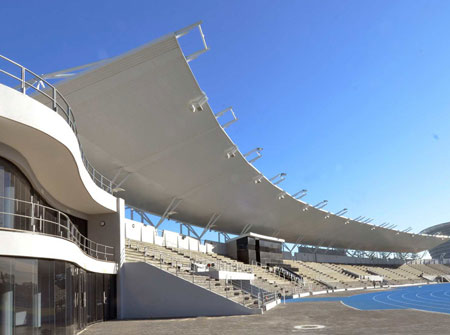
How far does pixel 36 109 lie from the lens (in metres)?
11.3

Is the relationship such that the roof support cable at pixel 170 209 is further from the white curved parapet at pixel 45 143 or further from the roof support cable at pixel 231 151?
Answer: the white curved parapet at pixel 45 143

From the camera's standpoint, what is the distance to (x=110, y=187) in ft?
75.1

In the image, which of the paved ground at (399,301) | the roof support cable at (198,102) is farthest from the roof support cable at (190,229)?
the roof support cable at (198,102)

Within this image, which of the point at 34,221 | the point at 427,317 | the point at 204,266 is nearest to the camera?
the point at 34,221

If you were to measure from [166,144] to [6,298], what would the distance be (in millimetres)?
19349

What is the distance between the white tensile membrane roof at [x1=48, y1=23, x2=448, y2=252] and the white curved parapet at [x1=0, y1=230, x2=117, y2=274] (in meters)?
9.33

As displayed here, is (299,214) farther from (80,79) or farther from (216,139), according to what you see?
(80,79)

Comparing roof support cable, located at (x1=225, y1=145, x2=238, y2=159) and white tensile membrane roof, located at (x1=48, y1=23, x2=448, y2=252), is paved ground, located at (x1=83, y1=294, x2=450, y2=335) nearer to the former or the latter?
white tensile membrane roof, located at (x1=48, y1=23, x2=448, y2=252)

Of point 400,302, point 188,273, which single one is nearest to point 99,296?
point 188,273

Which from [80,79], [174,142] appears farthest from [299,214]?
[80,79]

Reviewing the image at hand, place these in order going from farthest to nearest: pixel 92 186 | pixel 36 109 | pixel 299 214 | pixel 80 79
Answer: pixel 299 214 < pixel 80 79 < pixel 92 186 < pixel 36 109

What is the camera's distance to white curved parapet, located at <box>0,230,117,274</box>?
33.5 feet

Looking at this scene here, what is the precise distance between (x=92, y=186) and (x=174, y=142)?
10831mm

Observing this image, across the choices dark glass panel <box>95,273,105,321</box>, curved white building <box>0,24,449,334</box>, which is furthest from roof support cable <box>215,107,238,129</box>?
dark glass panel <box>95,273,105,321</box>
